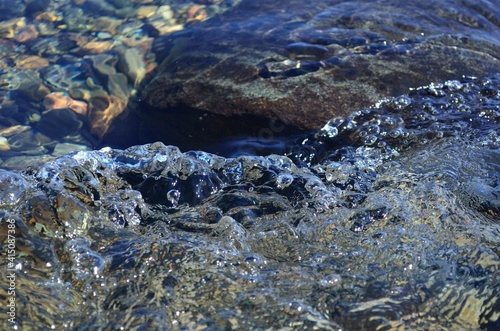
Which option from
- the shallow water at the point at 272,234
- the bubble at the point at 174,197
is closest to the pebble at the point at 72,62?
the shallow water at the point at 272,234

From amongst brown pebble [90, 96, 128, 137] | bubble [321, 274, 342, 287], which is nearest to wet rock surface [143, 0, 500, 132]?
brown pebble [90, 96, 128, 137]

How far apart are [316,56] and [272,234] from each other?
2034mm

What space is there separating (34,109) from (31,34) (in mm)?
977

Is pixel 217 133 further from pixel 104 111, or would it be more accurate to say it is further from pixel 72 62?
pixel 72 62

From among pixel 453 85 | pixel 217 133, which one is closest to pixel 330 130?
pixel 217 133

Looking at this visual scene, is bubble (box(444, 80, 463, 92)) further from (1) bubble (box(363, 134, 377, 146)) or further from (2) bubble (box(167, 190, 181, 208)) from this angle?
(2) bubble (box(167, 190, 181, 208))

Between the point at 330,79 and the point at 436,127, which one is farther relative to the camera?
the point at 330,79

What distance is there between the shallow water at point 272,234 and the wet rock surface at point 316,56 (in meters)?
0.30

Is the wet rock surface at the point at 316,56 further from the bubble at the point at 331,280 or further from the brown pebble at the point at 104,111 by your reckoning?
the bubble at the point at 331,280

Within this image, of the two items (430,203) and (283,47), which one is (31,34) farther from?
(430,203)

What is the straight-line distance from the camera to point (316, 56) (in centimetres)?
404

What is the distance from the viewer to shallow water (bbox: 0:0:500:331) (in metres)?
1.77

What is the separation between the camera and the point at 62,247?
207 centimetres

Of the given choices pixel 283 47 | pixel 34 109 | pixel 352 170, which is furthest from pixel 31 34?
pixel 352 170
